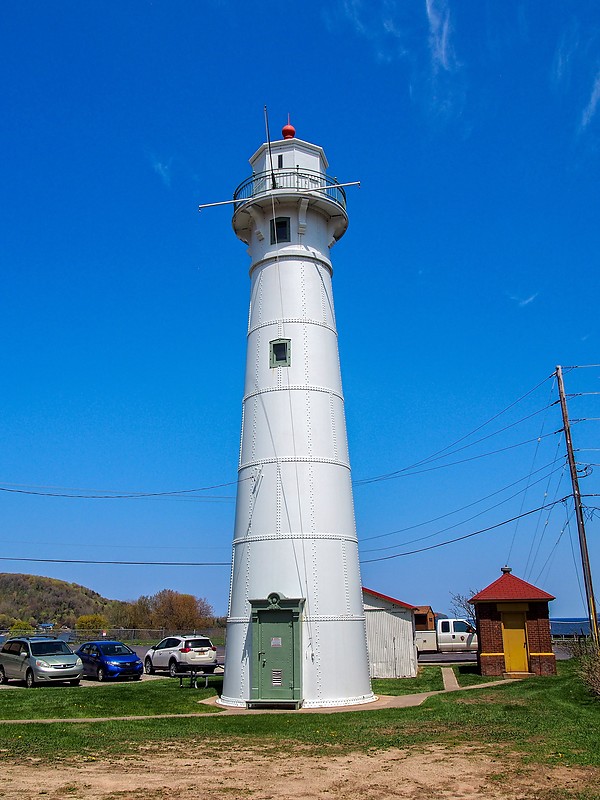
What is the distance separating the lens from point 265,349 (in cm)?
2044

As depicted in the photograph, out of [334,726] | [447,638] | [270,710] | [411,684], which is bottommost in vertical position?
[334,726]

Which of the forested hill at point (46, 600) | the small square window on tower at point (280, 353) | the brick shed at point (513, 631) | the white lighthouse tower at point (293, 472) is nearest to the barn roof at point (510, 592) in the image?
the brick shed at point (513, 631)

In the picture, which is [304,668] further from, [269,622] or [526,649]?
[526,649]

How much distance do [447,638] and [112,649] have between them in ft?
72.0

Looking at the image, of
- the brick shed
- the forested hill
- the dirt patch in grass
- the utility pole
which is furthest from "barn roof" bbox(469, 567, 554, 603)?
the forested hill

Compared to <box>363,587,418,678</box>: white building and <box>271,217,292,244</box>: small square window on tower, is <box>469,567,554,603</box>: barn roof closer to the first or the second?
<box>363,587,418,678</box>: white building

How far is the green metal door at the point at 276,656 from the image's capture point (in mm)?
17453

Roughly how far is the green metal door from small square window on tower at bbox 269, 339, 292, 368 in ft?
21.1

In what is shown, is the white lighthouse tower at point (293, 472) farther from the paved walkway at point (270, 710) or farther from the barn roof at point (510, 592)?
the barn roof at point (510, 592)

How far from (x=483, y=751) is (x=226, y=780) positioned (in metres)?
4.06

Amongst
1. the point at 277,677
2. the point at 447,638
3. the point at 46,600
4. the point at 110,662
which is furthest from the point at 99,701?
the point at 46,600

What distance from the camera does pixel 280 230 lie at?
21391 millimetres

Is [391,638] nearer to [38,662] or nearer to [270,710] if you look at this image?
[270,710]

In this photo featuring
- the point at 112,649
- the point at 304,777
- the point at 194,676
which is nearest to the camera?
the point at 304,777
